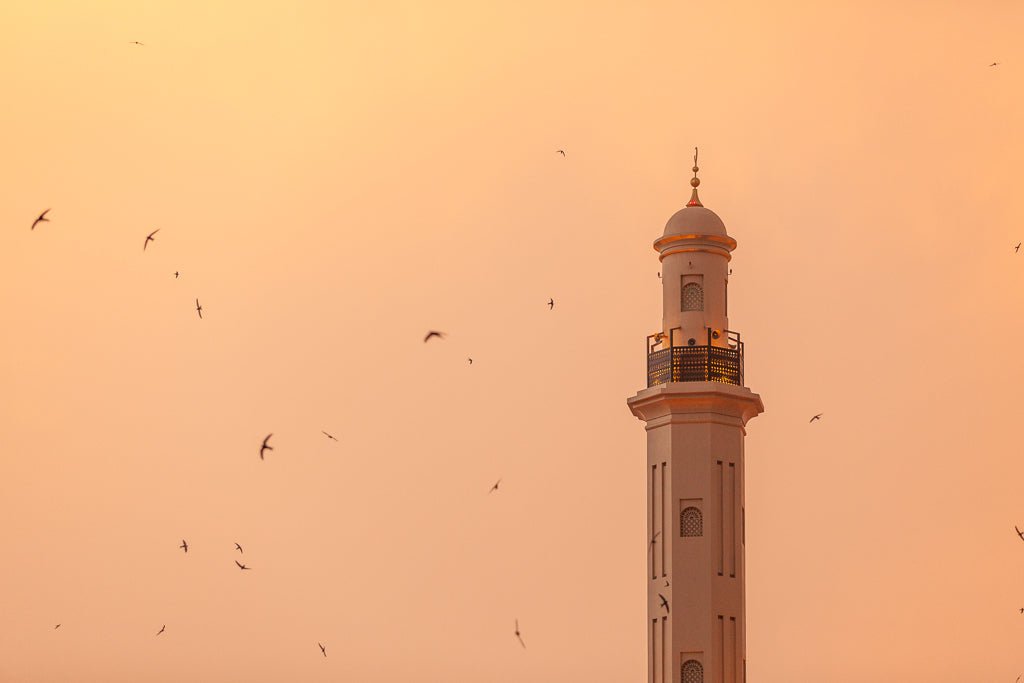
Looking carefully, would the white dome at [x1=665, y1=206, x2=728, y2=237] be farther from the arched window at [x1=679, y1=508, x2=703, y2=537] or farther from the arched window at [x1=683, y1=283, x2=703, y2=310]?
the arched window at [x1=679, y1=508, x2=703, y2=537]

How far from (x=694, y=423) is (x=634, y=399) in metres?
2.29

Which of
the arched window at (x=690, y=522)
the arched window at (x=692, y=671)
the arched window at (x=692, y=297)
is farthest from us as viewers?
the arched window at (x=692, y=297)

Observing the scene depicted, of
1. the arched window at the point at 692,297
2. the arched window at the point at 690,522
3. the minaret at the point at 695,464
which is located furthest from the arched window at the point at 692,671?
the arched window at the point at 692,297

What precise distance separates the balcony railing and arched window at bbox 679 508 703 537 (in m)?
4.31

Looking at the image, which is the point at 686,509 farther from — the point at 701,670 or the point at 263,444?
the point at 263,444

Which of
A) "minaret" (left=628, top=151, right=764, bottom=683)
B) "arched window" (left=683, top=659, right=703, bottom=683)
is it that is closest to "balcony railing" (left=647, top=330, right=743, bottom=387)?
"minaret" (left=628, top=151, right=764, bottom=683)

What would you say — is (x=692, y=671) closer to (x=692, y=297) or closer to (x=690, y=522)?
(x=690, y=522)

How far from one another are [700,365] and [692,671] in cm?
982

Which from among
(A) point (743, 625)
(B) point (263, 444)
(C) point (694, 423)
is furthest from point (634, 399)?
(B) point (263, 444)

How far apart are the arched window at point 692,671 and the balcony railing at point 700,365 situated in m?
9.06

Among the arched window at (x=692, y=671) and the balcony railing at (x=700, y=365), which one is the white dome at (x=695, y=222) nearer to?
the balcony railing at (x=700, y=365)

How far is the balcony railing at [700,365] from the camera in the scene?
77.1 m

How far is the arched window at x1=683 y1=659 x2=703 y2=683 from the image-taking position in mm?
→ 74688

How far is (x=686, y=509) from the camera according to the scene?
76.1 meters
